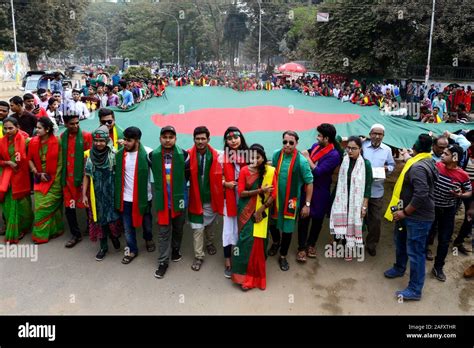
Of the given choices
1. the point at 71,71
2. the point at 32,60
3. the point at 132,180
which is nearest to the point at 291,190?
the point at 132,180

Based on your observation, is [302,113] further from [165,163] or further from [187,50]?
[187,50]

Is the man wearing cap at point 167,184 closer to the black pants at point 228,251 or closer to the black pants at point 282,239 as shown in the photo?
the black pants at point 228,251

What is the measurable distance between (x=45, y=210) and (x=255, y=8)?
152ft

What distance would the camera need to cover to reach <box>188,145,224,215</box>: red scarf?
14.5 ft

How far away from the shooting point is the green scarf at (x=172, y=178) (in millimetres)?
4320

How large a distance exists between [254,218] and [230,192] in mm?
425

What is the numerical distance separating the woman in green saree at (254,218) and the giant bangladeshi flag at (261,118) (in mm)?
1513

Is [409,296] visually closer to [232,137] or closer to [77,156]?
[232,137]

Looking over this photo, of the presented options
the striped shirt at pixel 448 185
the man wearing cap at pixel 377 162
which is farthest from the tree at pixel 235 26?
the striped shirt at pixel 448 185

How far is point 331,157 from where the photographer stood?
4512 millimetres

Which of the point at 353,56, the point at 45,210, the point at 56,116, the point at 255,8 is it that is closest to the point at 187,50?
the point at 255,8

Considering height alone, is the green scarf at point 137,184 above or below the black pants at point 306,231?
above

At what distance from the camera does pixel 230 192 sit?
4246 mm

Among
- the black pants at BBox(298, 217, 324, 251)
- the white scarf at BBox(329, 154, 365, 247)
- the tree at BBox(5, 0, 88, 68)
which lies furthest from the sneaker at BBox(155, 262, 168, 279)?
the tree at BBox(5, 0, 88, 68)
